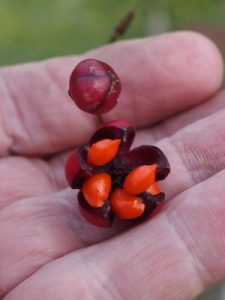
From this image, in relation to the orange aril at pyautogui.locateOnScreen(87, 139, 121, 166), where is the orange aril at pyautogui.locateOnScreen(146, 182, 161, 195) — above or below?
below

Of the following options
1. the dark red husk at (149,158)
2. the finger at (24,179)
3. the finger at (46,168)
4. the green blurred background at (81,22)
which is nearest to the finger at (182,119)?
the finger at (46,168)

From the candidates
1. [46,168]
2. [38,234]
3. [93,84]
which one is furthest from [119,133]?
[46,168]

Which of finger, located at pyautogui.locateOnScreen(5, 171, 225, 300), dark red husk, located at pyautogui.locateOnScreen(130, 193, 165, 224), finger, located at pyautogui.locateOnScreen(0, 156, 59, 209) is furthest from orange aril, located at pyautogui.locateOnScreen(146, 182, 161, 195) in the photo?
finger, located at pyautogui.locateOnScreen(0, 156, 59, 209)

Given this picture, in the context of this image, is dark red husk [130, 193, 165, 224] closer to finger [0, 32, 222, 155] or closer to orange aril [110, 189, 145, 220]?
orange aril [110, 189, 145, 220]

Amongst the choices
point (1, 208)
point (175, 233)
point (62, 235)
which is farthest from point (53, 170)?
point (175, 233)

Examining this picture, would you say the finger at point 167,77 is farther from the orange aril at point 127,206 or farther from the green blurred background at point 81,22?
the green blurred background at point 81,22

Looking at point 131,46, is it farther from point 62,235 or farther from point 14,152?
point 62,235
